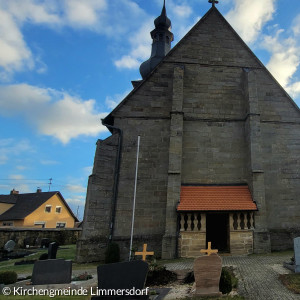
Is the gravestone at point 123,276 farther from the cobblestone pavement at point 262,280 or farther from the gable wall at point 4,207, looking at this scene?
the gable wall at point 4,207

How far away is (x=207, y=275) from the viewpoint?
21.3 feet

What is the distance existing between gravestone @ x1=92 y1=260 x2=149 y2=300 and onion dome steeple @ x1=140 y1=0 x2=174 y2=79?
2309cm

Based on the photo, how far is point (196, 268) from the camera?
21.6ft

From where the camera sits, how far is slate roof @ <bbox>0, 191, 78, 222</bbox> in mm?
34794

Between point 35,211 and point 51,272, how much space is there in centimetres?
3056

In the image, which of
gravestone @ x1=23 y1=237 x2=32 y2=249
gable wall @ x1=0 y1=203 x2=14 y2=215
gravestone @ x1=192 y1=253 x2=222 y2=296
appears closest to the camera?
gravestone @ x1=192 y1=253 x2=222 y2=296

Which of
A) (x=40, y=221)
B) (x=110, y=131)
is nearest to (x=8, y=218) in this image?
(x=40, y=221)

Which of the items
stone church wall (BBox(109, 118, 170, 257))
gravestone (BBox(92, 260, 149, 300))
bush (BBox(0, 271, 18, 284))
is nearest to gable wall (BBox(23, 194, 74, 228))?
stone church wall (BBox(109, 118, 170, 257))

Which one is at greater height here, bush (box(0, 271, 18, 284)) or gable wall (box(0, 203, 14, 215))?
gable wall (box(0, 203, 14, 215))

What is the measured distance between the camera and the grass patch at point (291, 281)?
6.50 m

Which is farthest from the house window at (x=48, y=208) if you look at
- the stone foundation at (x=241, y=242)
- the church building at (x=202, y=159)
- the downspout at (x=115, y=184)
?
the stone foundation at (x=241, y=242)

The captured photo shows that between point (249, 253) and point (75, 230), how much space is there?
19387mm

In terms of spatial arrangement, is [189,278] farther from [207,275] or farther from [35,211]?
[35,211]

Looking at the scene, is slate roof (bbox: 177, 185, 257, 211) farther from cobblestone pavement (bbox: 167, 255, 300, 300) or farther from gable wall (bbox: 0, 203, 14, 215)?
gable wall (bbox: 0, 203, 14, 215)
